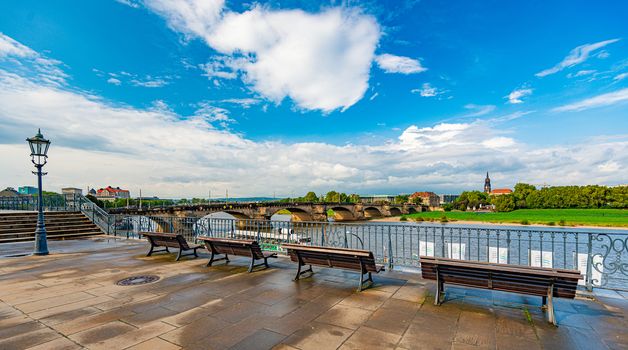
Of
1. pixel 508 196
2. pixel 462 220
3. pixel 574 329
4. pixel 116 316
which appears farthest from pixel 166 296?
pixel 508 196

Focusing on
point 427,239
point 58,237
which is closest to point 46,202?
point 58,237

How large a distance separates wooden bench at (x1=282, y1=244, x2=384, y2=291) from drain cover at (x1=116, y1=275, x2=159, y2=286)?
10.2ft

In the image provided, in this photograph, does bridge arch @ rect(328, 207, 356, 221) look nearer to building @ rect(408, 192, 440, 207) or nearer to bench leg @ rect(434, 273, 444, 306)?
bench leg @ rect(434, 273, 444, 306)

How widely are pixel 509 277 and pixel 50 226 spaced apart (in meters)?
19.4

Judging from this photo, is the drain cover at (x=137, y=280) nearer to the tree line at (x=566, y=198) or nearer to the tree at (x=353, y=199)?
the tree line at (x=566, y=198)

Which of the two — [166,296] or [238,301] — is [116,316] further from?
[238,301]

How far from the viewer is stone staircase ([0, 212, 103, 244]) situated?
13816 mm

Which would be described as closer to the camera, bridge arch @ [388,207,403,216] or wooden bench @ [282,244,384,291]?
wooden bench @ [282,244,384,291]

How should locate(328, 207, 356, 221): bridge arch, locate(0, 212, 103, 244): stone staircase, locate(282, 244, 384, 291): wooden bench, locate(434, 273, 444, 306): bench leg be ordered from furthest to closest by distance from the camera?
locate(328, 207, 356, 221): bridge arch → locate(0, 212, 103, 244): stone staircase → locate(282, 244, 384, 291): wooden bench → locate(434, 273, 444, 306): bench leg

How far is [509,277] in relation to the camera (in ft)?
14.2

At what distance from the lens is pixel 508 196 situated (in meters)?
92.2

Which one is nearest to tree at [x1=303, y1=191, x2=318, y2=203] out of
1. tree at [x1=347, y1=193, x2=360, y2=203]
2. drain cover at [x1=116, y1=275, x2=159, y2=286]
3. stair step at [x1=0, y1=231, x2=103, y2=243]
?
tree at [x1=347, y1=193, x2=360, y2=203]

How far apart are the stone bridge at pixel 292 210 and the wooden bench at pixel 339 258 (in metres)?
20.6

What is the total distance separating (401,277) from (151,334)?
4.77 m
